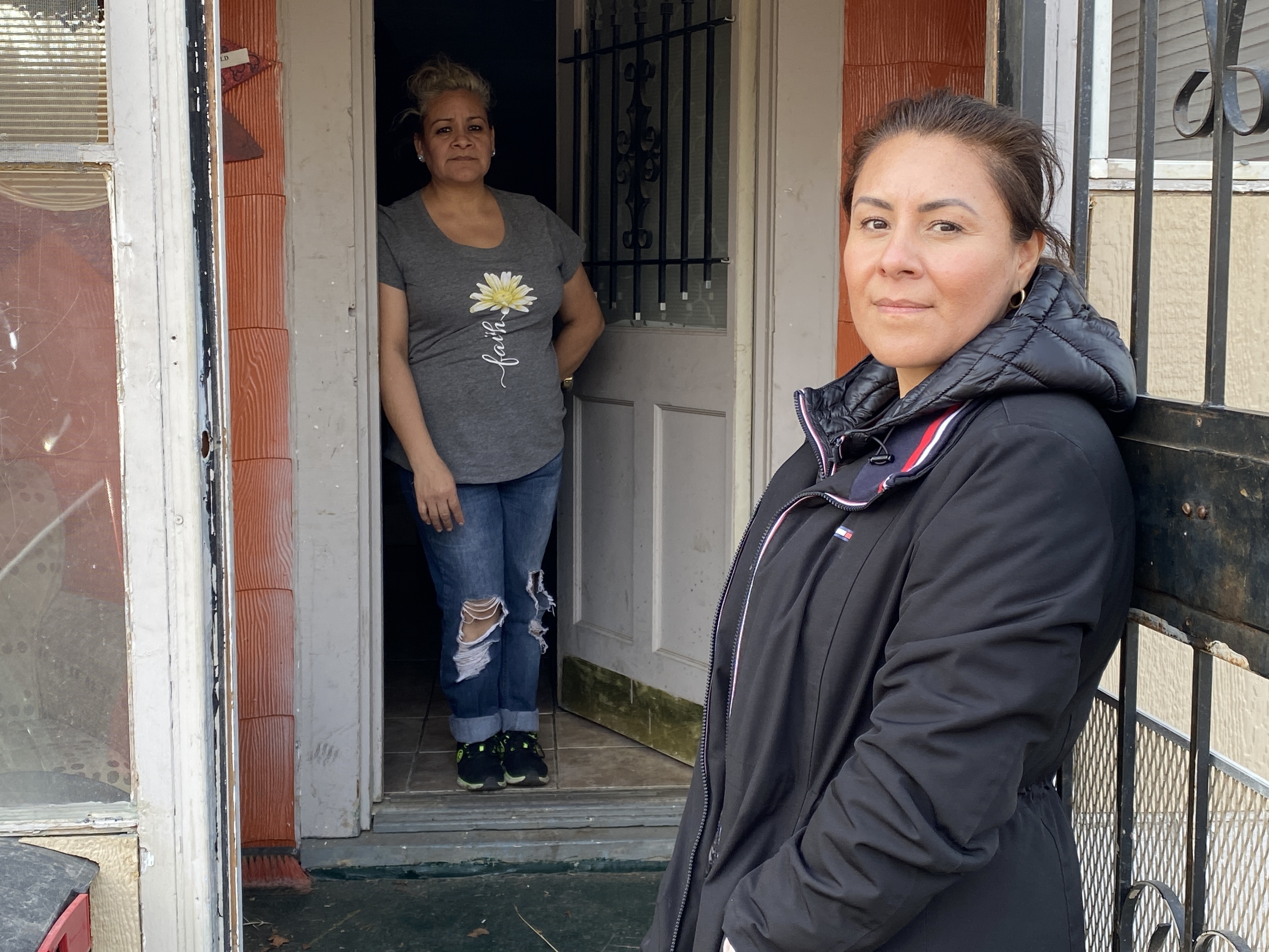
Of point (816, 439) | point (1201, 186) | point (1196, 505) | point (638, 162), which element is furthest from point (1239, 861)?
point (638, 162)

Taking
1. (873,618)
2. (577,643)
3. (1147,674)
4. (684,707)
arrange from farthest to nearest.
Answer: (577,643) < (684,707) < (1147,674) < (873,618)

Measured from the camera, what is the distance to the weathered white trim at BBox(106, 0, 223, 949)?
163 centimetres

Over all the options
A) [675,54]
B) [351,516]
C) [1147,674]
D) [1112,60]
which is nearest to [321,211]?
[351,516]

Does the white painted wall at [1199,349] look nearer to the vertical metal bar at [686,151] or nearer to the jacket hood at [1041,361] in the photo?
the jacket hood at [1041,361]

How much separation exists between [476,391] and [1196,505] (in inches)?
89.5

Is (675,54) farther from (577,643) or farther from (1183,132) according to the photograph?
(1183,132)

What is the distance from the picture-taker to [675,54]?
11.1ft

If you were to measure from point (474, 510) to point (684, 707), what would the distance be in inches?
34.5

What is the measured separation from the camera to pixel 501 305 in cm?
316

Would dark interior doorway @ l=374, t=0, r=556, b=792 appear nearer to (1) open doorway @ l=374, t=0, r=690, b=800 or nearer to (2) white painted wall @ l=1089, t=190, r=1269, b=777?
(1) open doorway @ l=374, t=0, r=690, b=800

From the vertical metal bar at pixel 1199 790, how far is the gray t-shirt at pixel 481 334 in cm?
223

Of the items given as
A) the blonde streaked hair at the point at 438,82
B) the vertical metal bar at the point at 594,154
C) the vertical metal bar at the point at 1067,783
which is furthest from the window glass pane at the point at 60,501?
the vertical metal bar at the point at 594,154

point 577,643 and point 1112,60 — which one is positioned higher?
point 1112,60

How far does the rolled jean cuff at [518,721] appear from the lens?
11.2ft
